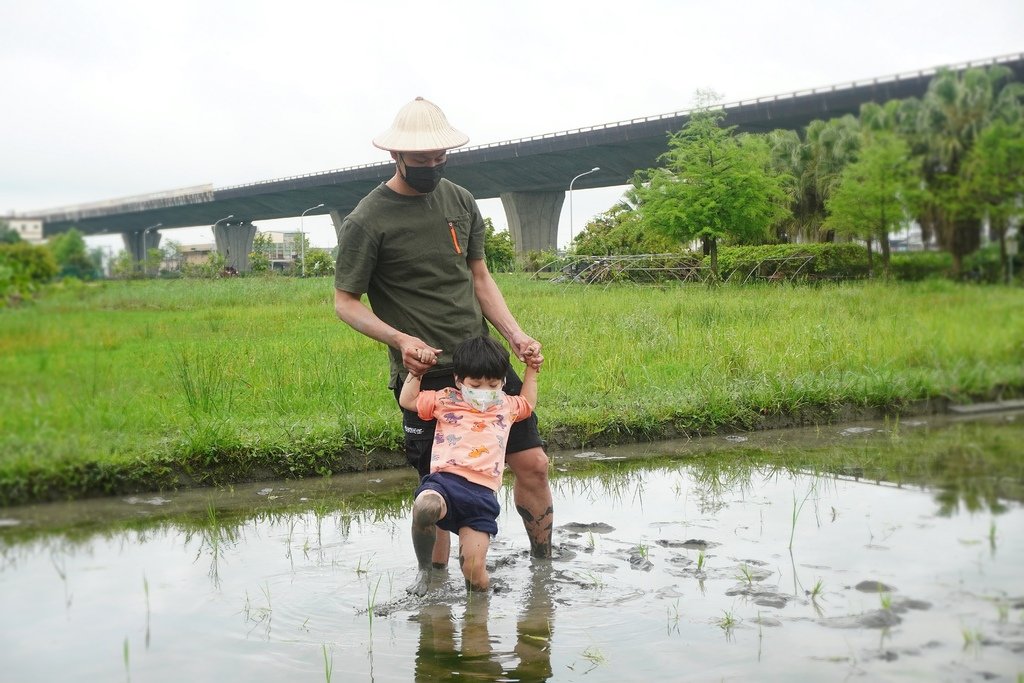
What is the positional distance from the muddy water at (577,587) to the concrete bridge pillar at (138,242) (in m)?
1.26

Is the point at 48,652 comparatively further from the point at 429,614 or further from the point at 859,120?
the point at 859,120

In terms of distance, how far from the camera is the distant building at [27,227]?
10.7ft

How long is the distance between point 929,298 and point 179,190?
5079 millimetres

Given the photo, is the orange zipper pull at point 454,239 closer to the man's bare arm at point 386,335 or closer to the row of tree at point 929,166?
the man's bare arm at point 386,335

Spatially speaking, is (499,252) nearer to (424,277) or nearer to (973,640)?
(424,277)

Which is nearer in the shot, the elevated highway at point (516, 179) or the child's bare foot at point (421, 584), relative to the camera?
the child's bare foot at point (421, 584)

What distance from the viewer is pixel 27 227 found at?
331cm

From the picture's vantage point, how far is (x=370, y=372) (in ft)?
26.3

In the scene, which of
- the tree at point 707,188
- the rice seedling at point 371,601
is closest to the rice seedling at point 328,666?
the rice seedling at point 371,601

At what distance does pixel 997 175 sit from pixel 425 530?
2158 millimetres

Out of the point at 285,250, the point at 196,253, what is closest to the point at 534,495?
the point at 196,253

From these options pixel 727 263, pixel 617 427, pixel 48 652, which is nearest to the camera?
pixel 48 652

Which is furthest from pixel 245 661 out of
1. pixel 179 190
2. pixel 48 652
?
pixel 179 190

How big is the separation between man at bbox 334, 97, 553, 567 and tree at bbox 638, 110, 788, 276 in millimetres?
6775
